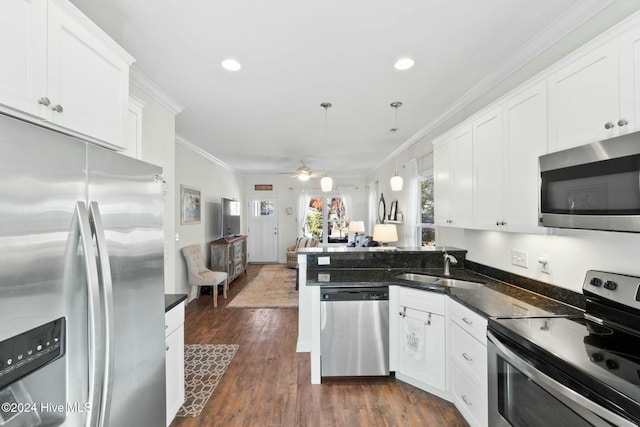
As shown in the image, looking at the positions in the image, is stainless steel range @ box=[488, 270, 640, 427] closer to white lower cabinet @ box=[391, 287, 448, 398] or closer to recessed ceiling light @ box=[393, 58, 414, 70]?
white lower cabinet @ box=[391, 287, 448, 398]

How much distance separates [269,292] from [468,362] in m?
3.89

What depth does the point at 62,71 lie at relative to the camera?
1109mm

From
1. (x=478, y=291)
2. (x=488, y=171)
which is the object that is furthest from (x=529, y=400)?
(x=488, y=171)

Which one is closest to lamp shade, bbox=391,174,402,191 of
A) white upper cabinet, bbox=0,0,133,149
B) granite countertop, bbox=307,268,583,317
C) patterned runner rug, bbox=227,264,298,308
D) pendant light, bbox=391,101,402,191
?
pendant light, bbox=391,101,402,191

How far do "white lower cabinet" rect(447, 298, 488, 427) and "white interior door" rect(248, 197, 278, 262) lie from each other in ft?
21.3

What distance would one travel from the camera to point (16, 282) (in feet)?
2.35

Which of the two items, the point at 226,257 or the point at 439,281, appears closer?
the point at 439,281

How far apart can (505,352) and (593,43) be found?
1559mm

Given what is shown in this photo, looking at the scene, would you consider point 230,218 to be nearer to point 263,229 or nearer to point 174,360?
point 263,229

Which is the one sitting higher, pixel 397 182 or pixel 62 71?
pixel 62 71

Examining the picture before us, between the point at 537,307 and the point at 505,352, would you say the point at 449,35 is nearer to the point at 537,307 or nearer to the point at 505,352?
the point at 537,307

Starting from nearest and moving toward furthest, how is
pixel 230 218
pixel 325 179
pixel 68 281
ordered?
pixel 68 281 → pixel 325 179 → pixel 230 218

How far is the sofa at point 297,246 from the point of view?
721cm

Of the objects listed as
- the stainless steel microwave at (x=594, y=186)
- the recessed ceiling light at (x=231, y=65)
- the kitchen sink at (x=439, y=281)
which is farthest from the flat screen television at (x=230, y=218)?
the stainless steel microwave at (x=594, y=186)
